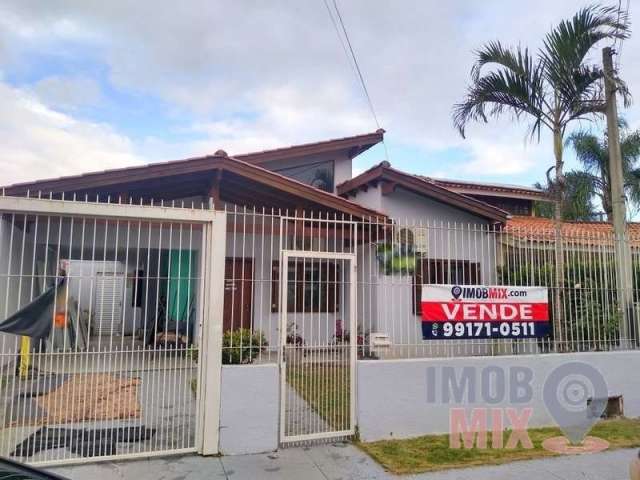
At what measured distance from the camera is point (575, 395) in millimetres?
6469

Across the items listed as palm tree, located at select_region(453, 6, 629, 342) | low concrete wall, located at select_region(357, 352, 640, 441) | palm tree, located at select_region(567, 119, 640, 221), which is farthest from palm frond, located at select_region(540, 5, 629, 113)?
palm tree, located at select_region(567, 119, 640, 221)

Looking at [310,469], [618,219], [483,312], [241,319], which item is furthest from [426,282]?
[618,219]

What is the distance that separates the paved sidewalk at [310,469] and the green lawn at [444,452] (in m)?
0.13

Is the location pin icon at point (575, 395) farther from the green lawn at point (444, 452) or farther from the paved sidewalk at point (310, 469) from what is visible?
the paved sidewalk at point (310, 469)

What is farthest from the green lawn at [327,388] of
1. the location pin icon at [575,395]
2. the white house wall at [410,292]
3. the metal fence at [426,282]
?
the location pin icon at [575,395]

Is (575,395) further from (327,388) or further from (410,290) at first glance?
(327,388)

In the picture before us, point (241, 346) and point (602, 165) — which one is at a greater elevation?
point (602, 165)

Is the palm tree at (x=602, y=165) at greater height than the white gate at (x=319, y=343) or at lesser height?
greater

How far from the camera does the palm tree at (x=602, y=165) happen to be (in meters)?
15.8

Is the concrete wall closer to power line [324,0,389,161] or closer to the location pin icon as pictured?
the location pin icon

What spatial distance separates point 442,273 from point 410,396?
171 cm

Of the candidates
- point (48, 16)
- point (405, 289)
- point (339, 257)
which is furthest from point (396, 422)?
point (48, 16)

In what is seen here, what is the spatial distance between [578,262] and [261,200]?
20.8ft

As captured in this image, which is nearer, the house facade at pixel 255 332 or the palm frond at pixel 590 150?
the house facade at pixel 255 332
